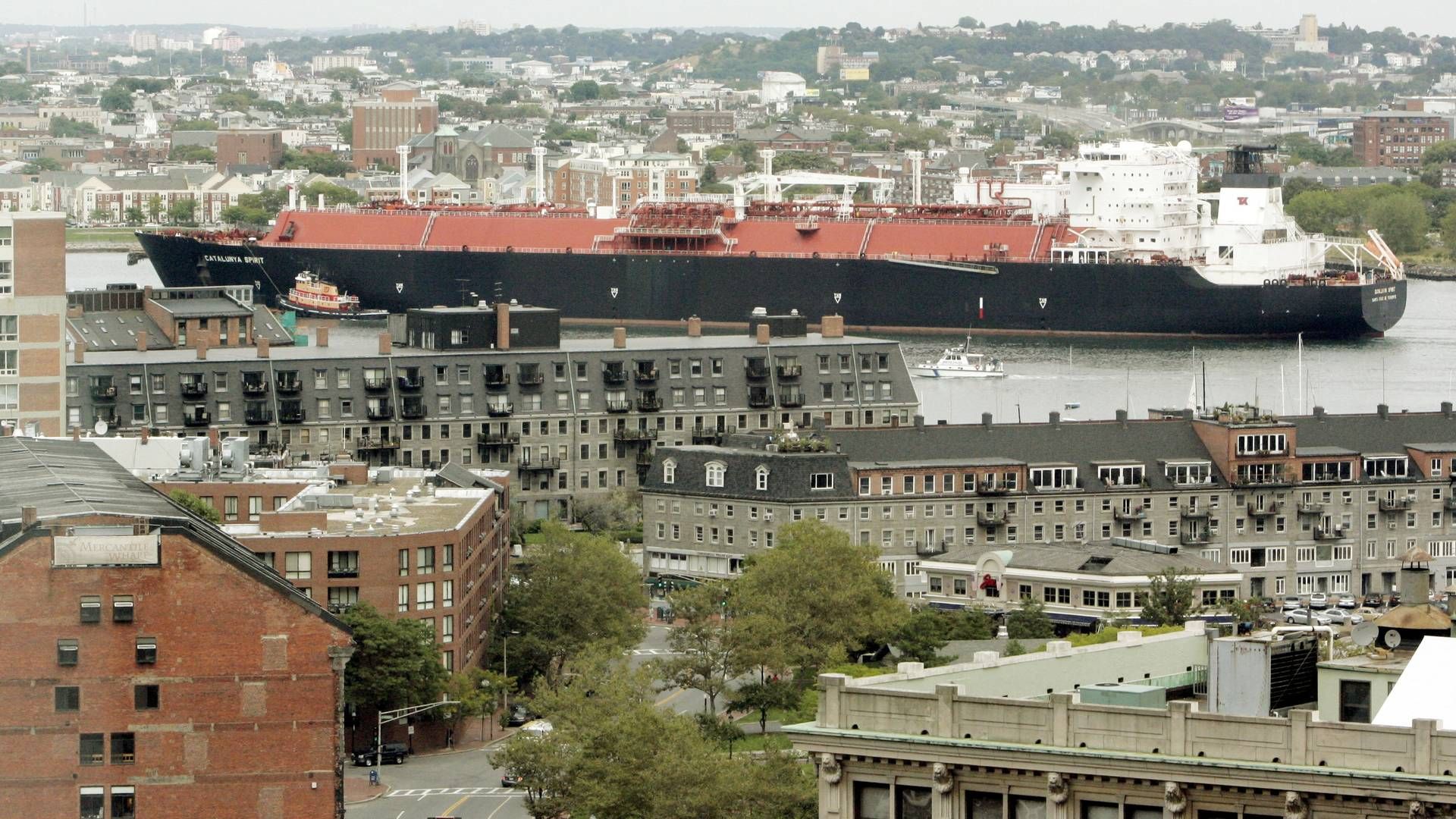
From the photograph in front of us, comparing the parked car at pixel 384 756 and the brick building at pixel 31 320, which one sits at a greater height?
the brick building at pixel 31 320

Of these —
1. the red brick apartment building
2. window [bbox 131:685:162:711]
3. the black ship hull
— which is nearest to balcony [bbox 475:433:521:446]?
the red brick apartment building

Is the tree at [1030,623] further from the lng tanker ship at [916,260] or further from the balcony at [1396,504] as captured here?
the lng tanker ship at [916,260]

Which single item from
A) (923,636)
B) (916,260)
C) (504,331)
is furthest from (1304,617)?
(916,260)

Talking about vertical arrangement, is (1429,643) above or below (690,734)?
above

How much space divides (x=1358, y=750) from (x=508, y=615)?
38560 millimetres

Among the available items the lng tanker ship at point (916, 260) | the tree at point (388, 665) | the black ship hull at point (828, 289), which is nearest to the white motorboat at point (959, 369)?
the black ship hull at point (828, 289)

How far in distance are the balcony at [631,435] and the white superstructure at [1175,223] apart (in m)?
76.5

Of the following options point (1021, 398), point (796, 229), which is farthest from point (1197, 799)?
point (796, 229)

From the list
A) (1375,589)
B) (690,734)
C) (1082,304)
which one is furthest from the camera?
(1082,304)

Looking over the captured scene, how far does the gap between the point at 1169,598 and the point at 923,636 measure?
202 inches

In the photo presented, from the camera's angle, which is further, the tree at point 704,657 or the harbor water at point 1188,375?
the harbor water at point 1188,375

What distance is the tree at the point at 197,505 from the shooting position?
186 feet

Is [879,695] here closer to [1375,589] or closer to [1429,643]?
[1429,643]

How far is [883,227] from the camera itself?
544ft
